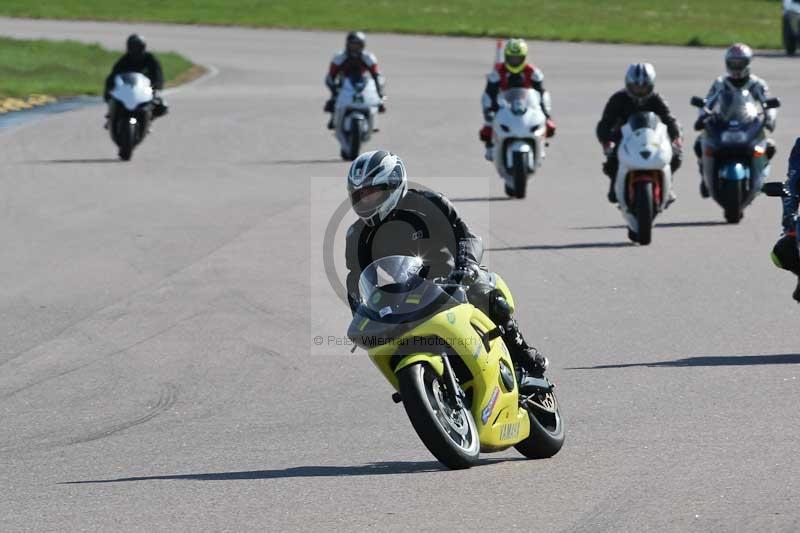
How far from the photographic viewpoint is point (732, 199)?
18.2 m

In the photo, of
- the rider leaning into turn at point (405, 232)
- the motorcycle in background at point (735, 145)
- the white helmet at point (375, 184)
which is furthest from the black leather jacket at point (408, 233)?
the motorcycle in background at point (735, 145)

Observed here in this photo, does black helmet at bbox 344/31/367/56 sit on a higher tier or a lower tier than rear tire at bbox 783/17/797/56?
higher

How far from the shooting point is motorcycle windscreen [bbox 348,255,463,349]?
7.91m

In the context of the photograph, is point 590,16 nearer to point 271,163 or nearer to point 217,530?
point 271,163

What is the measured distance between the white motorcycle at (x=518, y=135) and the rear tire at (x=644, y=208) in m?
3.76

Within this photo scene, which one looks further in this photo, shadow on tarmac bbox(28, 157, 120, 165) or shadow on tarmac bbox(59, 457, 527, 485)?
shadow on tarmac bbox(28, 157, 120, 165)

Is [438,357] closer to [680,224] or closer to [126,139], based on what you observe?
[680,224]

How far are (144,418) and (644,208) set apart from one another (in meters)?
7.80

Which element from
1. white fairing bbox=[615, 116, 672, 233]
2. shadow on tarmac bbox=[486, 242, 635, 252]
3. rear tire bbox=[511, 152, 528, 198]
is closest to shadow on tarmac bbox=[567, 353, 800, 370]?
shadow on tarmac bbox=[486, 242, 635, 252]

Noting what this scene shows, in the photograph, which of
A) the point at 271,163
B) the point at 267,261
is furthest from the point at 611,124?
the point at 271,163

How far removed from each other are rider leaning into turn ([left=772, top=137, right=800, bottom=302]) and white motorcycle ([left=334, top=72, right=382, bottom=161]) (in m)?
13.2

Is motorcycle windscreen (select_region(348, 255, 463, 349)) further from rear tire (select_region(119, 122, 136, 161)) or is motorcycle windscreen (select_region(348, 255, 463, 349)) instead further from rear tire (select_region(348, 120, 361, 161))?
rear tire (select_region(119, 122, 136, 161))

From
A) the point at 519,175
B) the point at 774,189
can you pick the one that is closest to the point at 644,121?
the point at 519,175

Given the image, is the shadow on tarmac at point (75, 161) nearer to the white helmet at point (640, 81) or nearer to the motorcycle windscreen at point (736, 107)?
the white helmet at point (640, 81)
